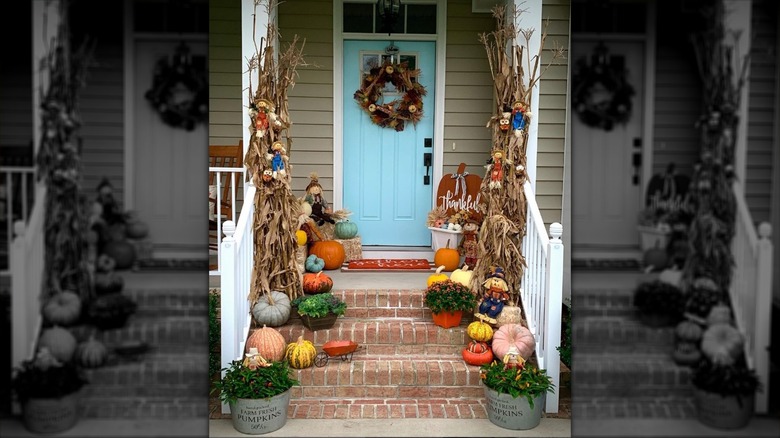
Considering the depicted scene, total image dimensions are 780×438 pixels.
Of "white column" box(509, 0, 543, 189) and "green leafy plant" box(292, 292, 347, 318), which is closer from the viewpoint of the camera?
"green leafy plant" box(292, 292, 347, 318)

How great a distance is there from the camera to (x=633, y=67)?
1.51 m

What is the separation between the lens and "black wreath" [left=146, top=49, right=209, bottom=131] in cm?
151

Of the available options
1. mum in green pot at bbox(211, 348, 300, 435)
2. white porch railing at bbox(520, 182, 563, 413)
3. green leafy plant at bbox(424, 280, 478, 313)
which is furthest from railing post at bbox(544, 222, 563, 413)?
mum in green pot at bbox(211, 348, 300, 435)

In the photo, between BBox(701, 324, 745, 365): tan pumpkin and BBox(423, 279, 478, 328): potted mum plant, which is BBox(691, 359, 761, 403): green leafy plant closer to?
BBox(701, 324, 745, 365): tan pumpkin

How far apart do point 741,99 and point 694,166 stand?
203 mm

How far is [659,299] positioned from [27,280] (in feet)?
4.71

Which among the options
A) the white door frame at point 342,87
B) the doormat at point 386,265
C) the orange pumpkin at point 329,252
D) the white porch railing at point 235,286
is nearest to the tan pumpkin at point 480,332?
the doormat at point 386,265

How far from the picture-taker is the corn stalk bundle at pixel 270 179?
424cm

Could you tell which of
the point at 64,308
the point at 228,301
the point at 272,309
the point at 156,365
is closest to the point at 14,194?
the point at 64,308

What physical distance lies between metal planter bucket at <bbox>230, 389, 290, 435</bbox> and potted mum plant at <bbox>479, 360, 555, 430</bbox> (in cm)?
112

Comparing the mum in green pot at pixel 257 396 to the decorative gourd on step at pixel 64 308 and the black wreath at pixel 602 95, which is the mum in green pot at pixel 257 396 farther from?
the black wreath at pixel 602 95

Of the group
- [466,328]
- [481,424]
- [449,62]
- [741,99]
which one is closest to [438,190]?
[449,62]

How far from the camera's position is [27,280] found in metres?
1.55

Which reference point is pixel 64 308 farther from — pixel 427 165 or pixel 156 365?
pixel 427 165
